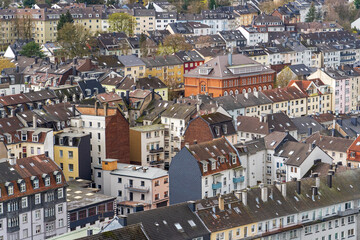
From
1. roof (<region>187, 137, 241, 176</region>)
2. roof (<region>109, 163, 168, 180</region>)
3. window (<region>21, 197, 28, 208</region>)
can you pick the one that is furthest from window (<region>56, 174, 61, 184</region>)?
roof (<region>187, 137, 241, 176</region>)

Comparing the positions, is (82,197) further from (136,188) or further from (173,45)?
(173,45)

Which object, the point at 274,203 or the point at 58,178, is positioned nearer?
the point at 274,203

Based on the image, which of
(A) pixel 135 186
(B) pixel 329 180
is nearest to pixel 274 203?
(B) pixel 329 180

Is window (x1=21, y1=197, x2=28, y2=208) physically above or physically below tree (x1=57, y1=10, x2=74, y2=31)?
below

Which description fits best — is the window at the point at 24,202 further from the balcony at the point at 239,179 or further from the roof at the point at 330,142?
the roof at the point at 330,142

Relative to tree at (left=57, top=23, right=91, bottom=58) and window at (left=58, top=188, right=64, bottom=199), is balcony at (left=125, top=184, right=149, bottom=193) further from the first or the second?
tree at (left=57, top=23, right=91, bottom=58)

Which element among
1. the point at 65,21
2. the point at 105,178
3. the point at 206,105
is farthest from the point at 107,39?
the point at 105,178

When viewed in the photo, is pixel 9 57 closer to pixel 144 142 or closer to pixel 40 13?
pixel 40 13
